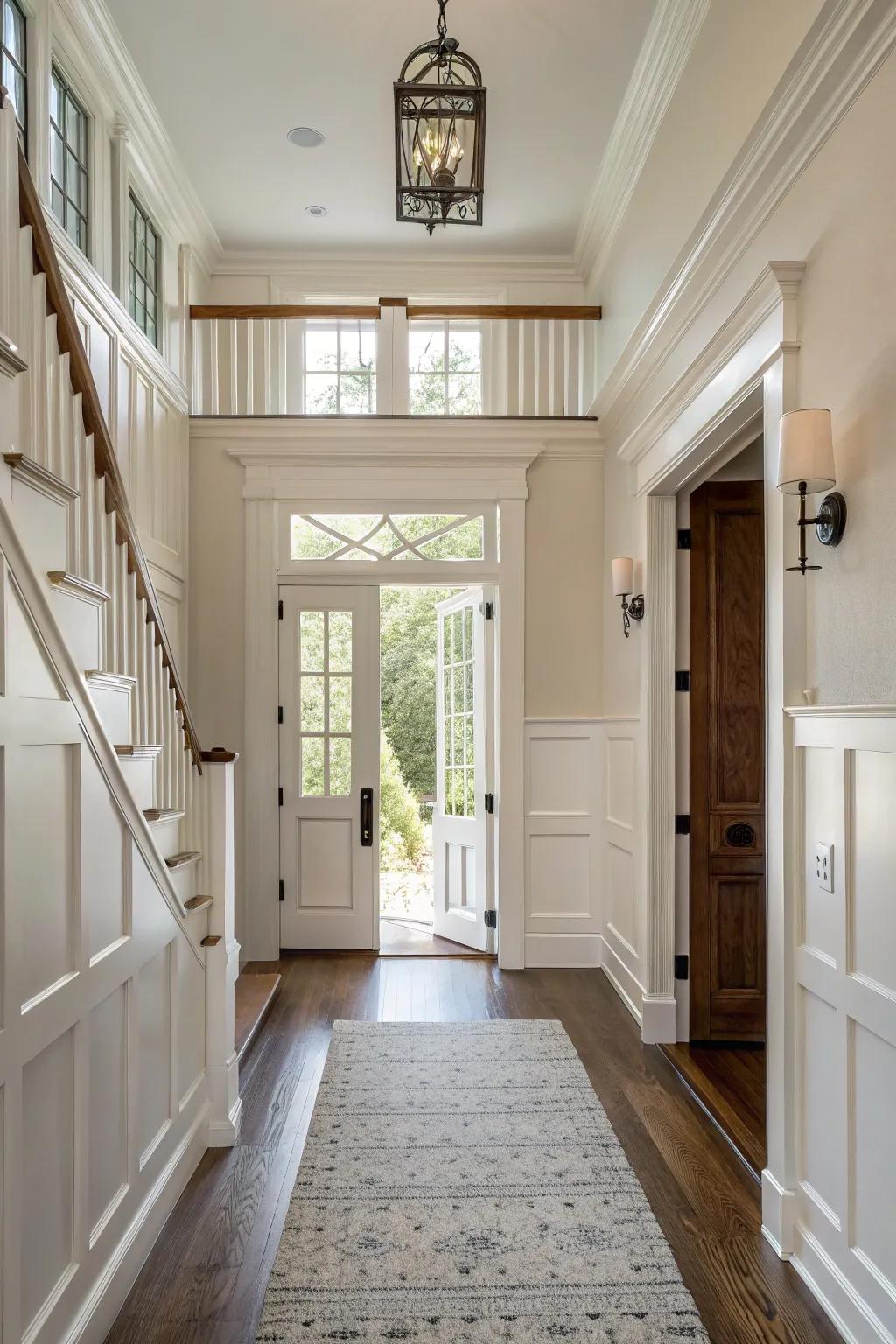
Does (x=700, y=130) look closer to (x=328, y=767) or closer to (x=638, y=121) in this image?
(x=638, y=121)

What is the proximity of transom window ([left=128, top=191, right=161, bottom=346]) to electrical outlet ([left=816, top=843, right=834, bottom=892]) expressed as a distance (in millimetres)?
3777

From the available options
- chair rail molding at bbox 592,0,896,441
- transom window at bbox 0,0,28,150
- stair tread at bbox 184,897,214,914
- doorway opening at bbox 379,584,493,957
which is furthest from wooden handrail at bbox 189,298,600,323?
stair tread at bbox 184,897,214,914

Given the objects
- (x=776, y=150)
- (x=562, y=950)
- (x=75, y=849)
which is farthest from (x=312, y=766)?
(x=776, y=150)

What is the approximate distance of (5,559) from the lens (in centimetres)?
167

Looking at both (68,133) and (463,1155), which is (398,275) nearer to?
(68,133)

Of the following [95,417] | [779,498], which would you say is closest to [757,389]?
[779,498]

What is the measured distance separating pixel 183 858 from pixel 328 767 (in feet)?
8.29

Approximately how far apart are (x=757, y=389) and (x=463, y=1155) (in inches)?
104

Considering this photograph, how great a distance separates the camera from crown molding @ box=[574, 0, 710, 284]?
3389 mm

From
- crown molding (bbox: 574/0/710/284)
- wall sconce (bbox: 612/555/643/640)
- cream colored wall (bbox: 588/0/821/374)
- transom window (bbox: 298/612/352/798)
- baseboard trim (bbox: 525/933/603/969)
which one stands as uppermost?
crown molding (bbox: 574/0/710/284)

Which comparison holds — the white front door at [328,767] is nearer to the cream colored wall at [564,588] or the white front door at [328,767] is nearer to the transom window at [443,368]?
the cream colored wall at [564,588]

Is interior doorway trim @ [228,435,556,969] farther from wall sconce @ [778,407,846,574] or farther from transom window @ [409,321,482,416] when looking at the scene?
wall sconce @ [778,407,846,574]

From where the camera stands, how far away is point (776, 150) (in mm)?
2441

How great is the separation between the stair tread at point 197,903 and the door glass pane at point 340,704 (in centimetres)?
231
